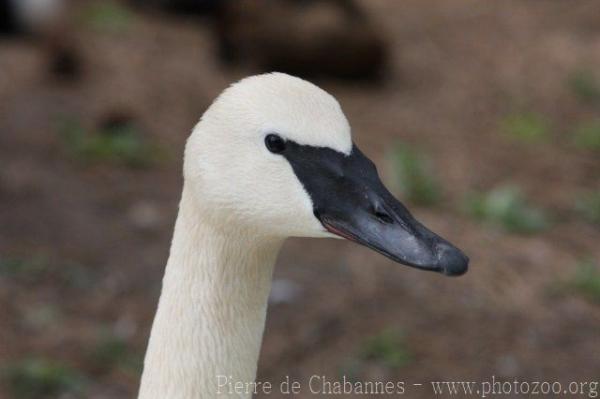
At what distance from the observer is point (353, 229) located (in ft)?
7.47

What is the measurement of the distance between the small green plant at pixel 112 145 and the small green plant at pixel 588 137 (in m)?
2.48

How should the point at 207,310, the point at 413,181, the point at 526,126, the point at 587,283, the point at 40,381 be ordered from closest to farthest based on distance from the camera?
the point at 207,310, the point at 40,381, the point at 587,283, the point at 413,181, the point at 526,126

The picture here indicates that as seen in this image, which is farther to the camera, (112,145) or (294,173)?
(112,145)

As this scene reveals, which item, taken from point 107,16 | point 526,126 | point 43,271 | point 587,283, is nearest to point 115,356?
point 43,271

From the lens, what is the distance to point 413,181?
5332mm

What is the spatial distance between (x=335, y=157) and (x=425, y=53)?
542 cm

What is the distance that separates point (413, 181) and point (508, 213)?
51cm

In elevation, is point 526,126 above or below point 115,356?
above

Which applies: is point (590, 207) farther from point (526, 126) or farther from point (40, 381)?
point (40, 381)

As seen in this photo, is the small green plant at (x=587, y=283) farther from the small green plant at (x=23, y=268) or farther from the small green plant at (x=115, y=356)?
the small green plant at (x=23, y=268)

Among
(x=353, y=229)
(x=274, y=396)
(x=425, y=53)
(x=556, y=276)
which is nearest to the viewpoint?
(x=353, y=229)

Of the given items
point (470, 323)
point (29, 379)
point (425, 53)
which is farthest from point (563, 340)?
Result: point (425, 53)

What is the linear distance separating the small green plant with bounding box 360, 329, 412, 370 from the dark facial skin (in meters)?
1.89

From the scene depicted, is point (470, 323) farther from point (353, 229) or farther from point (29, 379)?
point (353, 229)
